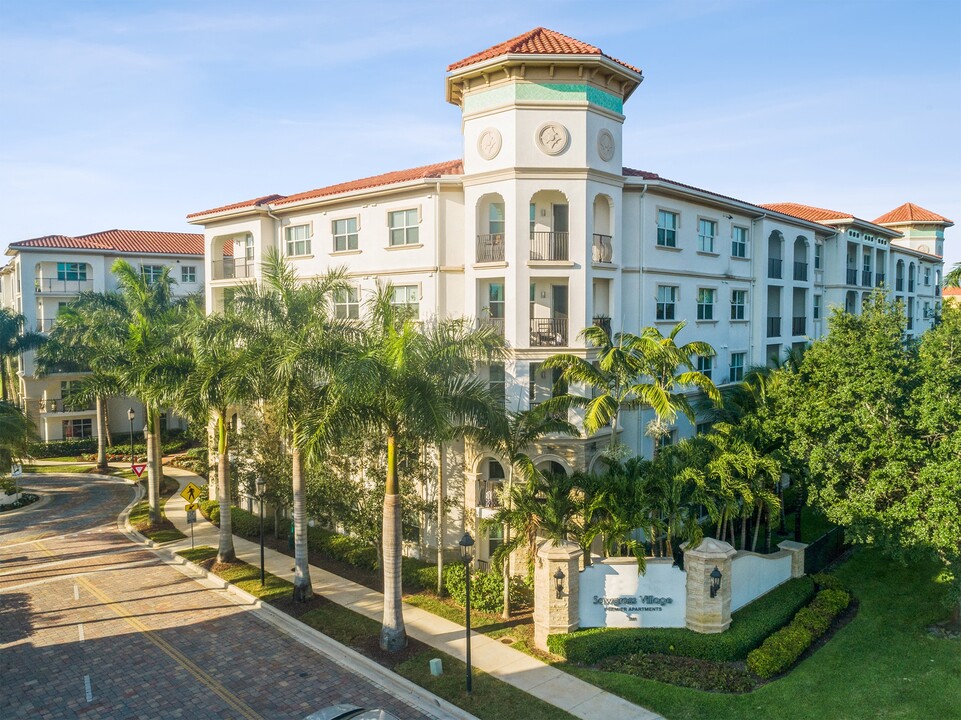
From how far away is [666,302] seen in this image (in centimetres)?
2844

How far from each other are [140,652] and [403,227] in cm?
1661

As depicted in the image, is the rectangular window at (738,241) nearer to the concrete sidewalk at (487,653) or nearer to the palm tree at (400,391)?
the palm tree at (400,391)

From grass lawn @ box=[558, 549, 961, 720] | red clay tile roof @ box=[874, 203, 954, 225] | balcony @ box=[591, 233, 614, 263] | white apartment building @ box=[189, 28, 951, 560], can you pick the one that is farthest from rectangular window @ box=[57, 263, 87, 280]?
red clay tile roof @ box=[874, 203, 954, 225]

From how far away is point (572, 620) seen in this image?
19109 millimetres

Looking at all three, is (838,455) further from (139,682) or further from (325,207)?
(325,207)

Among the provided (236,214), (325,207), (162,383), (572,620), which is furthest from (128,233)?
(572,620)

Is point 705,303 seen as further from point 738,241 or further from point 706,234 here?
point 738,241

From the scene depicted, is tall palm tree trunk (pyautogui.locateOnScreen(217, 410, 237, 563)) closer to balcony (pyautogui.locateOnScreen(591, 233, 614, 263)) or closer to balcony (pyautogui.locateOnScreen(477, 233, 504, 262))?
balcony (pyautogui.locateOnScreen(477, 233, 504, 262))

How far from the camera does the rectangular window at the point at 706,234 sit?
3009cm

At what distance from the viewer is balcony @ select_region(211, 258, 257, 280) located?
111ft

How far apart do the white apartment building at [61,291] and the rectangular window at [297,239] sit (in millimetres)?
21374

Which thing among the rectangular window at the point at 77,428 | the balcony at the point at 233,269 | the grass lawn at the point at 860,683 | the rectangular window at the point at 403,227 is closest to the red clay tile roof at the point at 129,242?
the rectangular window at the point at 77,428

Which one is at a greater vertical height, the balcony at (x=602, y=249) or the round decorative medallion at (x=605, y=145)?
the round decorative medallion at (x=605, y=145)

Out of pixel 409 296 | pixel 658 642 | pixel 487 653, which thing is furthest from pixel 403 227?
pixel 658 642
